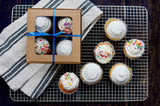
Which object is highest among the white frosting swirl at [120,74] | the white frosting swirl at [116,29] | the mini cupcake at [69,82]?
the white frosting swirl at [116,29]

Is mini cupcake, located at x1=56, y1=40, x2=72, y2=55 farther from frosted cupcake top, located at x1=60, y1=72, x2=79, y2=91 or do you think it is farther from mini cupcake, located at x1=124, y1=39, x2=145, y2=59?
mini cupcake, located at x1=124, y1=39, x2=145, y2=59

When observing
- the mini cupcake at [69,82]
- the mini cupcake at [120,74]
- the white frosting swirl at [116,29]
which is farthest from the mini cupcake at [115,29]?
the mini cupcake at [69,82]

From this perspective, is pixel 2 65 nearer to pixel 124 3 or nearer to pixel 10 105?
pixel 10 105

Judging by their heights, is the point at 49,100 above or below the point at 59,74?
below

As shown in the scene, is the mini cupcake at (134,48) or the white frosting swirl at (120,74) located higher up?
the mini cupcake at (134,48)

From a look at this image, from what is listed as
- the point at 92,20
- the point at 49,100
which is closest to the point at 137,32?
the point at 92,20

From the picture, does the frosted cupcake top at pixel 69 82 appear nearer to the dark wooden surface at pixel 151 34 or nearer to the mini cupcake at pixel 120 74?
the mini cupcake at pixel 120 74

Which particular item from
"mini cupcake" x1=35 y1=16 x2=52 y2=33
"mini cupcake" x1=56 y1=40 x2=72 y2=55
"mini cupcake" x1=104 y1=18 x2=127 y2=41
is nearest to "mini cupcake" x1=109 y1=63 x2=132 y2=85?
"mini cupcake" x1=104 y1=18 x2=127 y2=41
